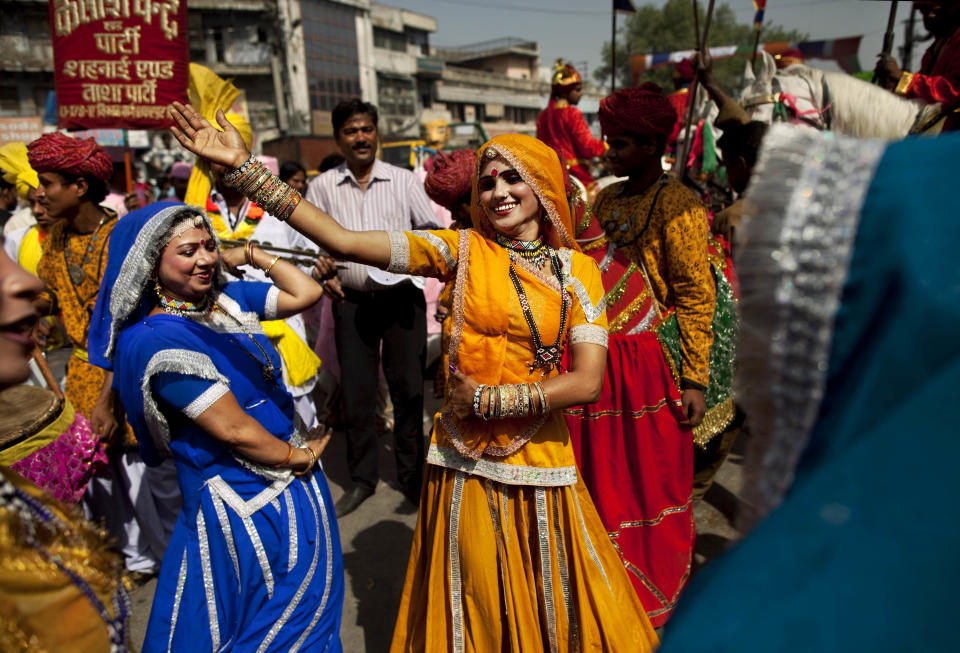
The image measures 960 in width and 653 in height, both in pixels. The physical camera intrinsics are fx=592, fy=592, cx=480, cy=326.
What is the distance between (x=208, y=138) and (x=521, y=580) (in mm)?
1658

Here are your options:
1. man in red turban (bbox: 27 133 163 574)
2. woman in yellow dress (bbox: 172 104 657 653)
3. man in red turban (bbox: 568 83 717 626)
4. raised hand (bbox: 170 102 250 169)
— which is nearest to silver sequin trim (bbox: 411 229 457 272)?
woman in yellow dress (bbox: 172 104 657 653)

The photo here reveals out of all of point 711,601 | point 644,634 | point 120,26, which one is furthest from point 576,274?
point 120,26

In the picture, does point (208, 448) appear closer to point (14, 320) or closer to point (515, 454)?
point (515, 454)

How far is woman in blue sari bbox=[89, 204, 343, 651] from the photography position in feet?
6.36

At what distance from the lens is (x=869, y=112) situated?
49.9 inches

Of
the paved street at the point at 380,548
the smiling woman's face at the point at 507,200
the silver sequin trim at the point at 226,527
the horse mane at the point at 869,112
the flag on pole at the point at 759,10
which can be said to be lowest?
the paved street at the point at 380,548

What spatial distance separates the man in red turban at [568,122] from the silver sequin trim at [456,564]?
4.37m

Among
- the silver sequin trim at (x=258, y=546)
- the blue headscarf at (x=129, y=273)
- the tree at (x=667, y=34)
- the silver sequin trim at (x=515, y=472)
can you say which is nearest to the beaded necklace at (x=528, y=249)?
A: the silver sequin trim at (x=515, y=472)

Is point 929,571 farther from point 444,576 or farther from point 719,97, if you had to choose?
point 719,97

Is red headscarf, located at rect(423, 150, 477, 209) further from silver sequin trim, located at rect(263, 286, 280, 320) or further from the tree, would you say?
the tree

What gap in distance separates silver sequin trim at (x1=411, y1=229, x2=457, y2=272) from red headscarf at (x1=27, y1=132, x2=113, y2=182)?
225cm

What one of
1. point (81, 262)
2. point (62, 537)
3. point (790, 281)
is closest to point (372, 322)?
point (81, 262)

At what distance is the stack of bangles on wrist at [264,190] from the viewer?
1.73 meters

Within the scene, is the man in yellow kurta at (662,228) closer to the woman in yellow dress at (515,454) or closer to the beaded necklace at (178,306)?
the woman in yellow dress at (515,454)
